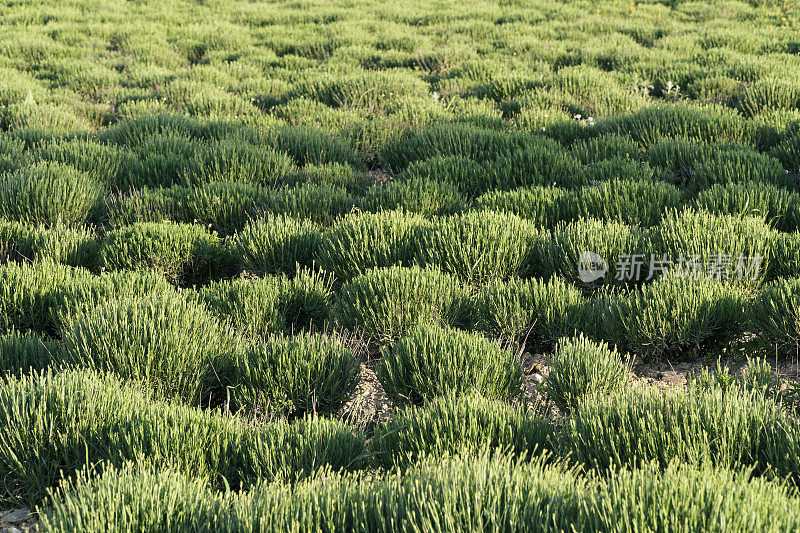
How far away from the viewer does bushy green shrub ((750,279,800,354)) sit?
3396 millimetres

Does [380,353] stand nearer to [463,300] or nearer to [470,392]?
A: [463,300]

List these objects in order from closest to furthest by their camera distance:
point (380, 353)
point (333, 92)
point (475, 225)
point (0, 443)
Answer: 1. point (0, 443)
2. point (380, 353)
3. point (475, 225)
4. point (333, 92)

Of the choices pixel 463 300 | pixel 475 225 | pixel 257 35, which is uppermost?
pixel 257 35

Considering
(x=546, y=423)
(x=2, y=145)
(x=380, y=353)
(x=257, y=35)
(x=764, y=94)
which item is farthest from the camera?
(x=257, y=35)

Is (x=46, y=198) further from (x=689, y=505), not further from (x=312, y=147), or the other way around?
(x=689, y=505)

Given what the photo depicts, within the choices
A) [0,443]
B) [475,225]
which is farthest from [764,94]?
[0,443]

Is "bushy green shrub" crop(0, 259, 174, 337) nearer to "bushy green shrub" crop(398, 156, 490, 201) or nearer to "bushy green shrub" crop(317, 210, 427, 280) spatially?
"bushy green shrub" crop(317, 210, 427, 280)

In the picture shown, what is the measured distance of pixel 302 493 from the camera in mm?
2154

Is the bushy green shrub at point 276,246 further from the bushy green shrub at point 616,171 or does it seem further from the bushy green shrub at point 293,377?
the bushy green shrub at point 616,171

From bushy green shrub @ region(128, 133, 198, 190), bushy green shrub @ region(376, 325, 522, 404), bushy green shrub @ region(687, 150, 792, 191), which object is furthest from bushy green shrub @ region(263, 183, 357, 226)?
bushy green shrub @ region(687, 150, 792, 191)

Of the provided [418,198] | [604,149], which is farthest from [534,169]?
[418,198]

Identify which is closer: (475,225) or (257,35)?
(475,225)

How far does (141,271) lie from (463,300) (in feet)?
6.96

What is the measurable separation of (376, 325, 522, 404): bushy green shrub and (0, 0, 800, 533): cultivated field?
0.05 feet
